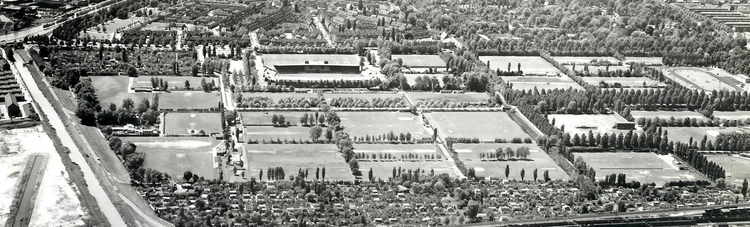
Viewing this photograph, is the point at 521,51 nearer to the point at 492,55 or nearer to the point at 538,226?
the point at 492,55

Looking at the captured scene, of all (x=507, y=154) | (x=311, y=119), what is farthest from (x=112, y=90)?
(x=507, y=154)

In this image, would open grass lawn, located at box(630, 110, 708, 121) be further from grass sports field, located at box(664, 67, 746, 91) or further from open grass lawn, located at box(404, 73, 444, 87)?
open grass lawn, located at box(404, 73, 444, 87)

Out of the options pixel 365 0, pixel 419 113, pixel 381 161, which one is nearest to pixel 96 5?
pixel 365 0

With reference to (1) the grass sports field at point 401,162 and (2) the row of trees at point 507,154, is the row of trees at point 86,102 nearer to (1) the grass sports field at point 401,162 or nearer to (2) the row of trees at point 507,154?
(1) the grass sports field at point 401,162

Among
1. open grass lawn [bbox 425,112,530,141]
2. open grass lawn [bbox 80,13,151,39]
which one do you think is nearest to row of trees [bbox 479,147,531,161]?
open grass lawn [bbox 425,112,530,141]

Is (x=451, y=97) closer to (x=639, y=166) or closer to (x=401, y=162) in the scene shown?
(x=401, y=162)

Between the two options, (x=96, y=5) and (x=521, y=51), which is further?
(x=96, y=5)
